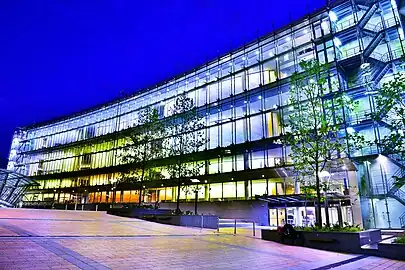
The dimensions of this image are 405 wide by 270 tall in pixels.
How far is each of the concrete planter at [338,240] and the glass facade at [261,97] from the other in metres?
11.1

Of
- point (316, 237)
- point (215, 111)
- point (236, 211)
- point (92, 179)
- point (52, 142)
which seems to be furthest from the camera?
point (52, 142)

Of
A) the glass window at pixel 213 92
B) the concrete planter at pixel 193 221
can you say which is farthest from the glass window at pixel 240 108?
the concrete planter at pixel 193 221

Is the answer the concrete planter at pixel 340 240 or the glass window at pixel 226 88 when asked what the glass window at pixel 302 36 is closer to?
the glass window at pixel 226 88

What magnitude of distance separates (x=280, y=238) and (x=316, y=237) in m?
1.80

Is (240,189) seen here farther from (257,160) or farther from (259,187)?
(257,160)

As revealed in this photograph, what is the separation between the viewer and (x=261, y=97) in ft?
110

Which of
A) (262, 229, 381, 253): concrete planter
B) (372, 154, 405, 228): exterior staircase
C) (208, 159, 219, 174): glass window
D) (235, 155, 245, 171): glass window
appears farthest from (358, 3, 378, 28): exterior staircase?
(208, 159, 219, 174): glass window

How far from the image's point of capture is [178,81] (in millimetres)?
44812

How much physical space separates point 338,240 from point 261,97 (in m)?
23.4

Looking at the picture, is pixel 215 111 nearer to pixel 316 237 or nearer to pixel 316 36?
pixel 316 36

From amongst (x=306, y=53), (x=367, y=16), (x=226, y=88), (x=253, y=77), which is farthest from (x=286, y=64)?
(x=367, y=16)

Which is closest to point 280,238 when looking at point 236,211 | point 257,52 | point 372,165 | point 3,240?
point 3,240

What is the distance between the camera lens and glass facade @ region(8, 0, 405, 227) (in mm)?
25453

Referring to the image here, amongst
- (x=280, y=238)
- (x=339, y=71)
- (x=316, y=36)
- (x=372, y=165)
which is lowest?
(x=280, y=238)
